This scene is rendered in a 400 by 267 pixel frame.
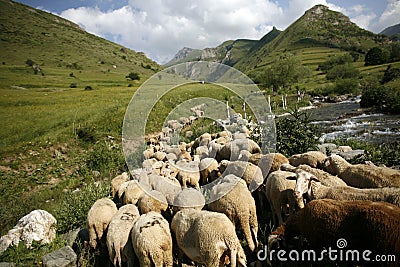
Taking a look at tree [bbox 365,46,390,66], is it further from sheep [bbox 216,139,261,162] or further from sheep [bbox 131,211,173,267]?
sheep [bbox 131,211,173,267]

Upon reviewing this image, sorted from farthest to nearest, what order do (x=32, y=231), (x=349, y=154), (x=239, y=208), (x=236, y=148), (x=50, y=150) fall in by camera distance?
(x=50, y=150), (x=236, y=148), (x=349, y=154), (x=32, y=231), (x=239, y=208)

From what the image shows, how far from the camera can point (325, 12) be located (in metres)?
195

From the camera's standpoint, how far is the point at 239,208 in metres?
6.09

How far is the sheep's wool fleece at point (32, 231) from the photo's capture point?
7.05 metres

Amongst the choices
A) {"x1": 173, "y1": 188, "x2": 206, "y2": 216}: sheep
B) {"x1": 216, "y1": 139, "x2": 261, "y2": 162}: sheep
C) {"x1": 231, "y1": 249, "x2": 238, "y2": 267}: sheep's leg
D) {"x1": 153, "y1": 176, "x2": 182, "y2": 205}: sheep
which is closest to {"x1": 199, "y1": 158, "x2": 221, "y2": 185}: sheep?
{"x1": 216, "y1": 139, "x2": 261, "y2": 162}: sheep

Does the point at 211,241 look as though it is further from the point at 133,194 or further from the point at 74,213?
the point at 74,213

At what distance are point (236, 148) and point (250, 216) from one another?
541 cm

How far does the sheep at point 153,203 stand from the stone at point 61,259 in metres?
1.93

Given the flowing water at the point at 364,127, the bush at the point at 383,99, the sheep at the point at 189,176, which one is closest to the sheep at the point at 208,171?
the sheep at the point at 189,176

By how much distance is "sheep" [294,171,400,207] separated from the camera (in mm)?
5023

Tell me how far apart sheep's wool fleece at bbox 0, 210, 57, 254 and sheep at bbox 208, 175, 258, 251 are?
4929 mm

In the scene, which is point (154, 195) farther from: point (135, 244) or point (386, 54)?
point (386, 54)

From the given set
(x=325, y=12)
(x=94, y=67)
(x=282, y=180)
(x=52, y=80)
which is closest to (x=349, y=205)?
(x=282, y=180)

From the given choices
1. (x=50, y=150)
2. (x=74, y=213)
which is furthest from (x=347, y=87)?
(x=74, y=213)
